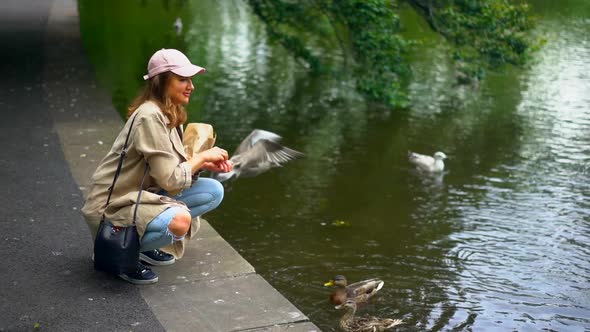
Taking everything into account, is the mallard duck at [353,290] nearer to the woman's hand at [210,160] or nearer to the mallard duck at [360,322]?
the mallard duck at [360,322]

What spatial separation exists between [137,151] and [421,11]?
8.30 meters

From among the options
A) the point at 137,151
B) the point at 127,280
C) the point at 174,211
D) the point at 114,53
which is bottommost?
the point at 114,53

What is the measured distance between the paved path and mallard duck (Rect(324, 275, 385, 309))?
0.72 meters

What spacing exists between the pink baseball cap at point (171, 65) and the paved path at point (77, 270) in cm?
135

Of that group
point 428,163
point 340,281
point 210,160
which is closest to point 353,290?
point 340,281

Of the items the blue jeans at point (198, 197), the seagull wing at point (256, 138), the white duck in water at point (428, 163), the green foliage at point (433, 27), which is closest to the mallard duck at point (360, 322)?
the blue jeans at point (198, 197)

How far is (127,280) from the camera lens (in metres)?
5.62

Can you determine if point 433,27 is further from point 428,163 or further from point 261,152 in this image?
point 261,152

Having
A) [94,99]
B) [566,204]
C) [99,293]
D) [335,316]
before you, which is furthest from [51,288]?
[94,99]

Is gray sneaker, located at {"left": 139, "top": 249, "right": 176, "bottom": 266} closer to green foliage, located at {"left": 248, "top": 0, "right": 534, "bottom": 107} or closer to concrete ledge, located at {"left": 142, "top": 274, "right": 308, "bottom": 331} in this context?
concrete ledge, located at {"left": 142, "top": 274, "right": 308, "bottom": 331}

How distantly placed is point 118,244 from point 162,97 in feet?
2.91

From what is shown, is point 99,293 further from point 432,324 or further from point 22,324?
point 432,324

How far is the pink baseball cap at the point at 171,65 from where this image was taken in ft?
17.1

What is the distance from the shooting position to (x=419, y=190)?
9.84m
